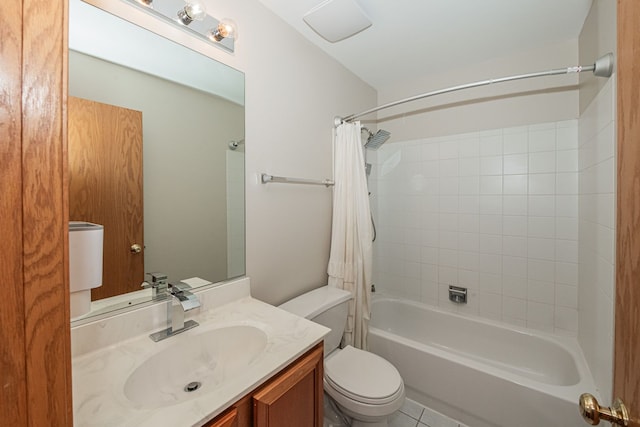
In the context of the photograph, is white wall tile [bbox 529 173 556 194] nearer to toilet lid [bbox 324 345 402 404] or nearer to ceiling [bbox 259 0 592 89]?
ceiling [bbox 259 0 592 89]

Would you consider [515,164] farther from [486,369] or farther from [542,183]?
[486,369]

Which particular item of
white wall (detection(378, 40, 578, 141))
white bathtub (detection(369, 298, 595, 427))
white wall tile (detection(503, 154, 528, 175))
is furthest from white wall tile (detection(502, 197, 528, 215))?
white bathtub (detection(369, 298, 595, 427))

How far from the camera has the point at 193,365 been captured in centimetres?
99

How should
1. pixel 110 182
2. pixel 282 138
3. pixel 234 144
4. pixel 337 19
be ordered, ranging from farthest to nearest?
1. pixel 282 138
2. pixel 337 19
3. pixel 234 144
4. pixel 110 182

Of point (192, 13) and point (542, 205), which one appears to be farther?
point (542, 205)

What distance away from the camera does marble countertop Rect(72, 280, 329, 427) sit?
0.63 m

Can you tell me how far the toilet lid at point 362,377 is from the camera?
4.25ft

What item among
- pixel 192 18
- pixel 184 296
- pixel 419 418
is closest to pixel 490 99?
pixel 192 18

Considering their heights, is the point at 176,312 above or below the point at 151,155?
below

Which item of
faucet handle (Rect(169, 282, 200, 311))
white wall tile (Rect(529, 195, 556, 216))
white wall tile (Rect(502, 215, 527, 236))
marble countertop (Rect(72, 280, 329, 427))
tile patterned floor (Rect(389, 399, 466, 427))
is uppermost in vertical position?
white wall tile (Rect(529, 195, 556, 216))

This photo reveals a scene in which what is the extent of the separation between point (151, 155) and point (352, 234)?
1264 mm

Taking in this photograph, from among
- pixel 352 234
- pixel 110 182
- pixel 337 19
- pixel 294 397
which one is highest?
pixel 337 19

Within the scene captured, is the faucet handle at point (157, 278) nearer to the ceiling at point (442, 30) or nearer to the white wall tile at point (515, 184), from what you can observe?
the ceiling at point (442, 30)

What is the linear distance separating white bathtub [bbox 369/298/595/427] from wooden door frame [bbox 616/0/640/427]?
3.56 feet
